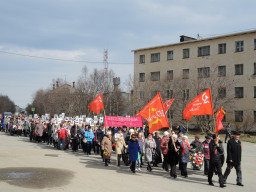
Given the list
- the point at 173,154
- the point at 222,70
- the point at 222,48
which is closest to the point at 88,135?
the point at 173,154

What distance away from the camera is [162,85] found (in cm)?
4331

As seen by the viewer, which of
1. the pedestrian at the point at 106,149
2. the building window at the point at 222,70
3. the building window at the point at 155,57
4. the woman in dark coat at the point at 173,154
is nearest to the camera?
the woman in dark coat at the point at 173,154

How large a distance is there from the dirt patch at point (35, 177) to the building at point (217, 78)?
29.6 meters

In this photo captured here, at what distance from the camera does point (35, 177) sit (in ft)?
33.7

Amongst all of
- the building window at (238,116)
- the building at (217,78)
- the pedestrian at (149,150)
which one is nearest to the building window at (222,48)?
the building at (217,78)

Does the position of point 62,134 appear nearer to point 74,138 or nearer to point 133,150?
point 74,138

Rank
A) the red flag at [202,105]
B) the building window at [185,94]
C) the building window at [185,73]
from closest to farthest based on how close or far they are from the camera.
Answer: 1. the red flag at [202,105]
2. the building window at [185,94]
3. the building window at [185,73]

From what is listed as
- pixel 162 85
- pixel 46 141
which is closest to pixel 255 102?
pixel 162 85

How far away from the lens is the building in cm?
4009

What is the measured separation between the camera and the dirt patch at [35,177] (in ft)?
30.6

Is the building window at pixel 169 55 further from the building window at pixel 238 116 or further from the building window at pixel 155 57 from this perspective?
the building window at pixel 238 116

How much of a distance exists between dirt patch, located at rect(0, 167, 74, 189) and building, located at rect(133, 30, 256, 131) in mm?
29555

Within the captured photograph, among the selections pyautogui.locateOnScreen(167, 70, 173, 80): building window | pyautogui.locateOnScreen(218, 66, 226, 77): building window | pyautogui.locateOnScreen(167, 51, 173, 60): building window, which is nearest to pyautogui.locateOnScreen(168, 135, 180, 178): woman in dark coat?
pyautogui.locateOnScreen(218, 66, 226, 77): building window

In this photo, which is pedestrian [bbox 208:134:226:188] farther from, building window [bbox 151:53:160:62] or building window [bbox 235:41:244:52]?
building window [bbox 151:53:160:62]
